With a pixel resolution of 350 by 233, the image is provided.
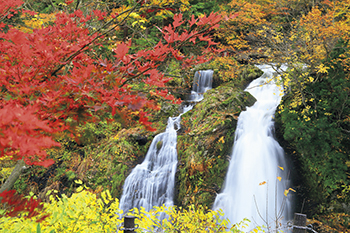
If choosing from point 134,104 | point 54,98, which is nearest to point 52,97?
point 54,98

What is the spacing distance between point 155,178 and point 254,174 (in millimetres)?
3126

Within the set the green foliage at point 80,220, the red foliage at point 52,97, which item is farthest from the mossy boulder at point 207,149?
the red foliage at point 52,97

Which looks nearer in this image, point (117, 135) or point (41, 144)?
point (41, 144)

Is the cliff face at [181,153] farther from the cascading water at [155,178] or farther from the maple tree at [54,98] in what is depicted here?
the maple tree at [54,98]

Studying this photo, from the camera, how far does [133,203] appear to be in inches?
267

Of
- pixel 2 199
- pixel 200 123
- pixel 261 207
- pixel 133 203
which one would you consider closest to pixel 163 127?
pixel 200 123

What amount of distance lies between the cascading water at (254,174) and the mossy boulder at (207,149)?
27cm

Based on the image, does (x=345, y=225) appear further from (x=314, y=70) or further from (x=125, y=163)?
(x=125, y=163)

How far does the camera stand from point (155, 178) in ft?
23.4

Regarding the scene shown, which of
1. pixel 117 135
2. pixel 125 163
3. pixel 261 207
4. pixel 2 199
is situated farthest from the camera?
pixel 117 135

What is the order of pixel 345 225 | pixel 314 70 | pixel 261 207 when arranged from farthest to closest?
pixel 314 70 → pixel 261 207 → pixel 345 225

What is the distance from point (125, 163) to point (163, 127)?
208cm

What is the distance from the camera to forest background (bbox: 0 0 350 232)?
1.47m

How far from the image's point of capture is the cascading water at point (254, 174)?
5.66 m
